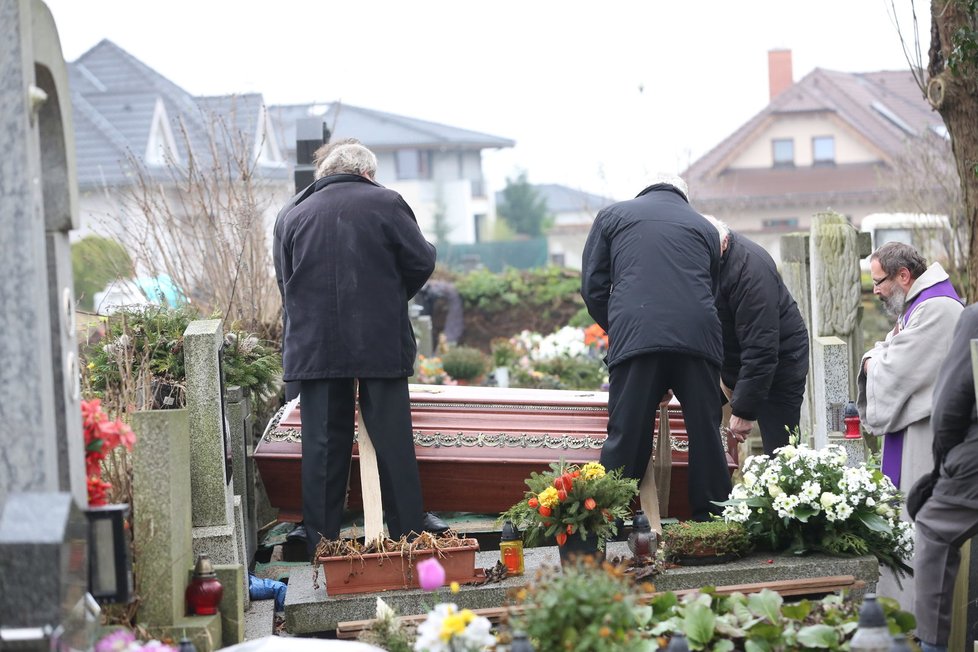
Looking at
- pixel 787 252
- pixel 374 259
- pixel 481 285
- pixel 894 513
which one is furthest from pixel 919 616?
pixel 481 285

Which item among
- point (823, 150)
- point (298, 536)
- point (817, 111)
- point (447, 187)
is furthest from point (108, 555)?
point (447, 187)

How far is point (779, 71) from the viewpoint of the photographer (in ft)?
178

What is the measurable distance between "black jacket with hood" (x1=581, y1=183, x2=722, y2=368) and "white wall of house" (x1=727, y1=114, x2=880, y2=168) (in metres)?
45.3

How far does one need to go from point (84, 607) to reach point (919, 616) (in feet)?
11.4

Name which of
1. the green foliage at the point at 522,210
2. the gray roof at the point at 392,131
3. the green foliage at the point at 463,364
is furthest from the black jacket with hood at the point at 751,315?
the green foliage at the point at 522,210

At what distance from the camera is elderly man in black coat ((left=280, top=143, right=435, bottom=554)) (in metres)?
6.55

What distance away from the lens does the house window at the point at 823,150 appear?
50969mm

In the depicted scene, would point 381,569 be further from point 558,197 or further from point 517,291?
point 558,197

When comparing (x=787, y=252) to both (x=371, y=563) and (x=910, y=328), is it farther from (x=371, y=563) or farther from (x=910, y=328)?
(x=371, y=563)

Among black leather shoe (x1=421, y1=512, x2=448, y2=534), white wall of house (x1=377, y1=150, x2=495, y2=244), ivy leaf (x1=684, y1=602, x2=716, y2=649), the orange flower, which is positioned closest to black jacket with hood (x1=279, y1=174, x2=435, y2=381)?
black leather shoe (x1=421, y1=512, x2=448, y2=534)

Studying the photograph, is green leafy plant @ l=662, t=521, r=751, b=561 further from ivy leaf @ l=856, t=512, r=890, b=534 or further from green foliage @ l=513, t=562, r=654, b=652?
green foliage @ l=513, t=562, r=654, b=652

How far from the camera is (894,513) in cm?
623

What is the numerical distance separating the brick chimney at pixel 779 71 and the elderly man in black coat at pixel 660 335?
49.2m

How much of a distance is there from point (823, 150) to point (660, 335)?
46.6 m
